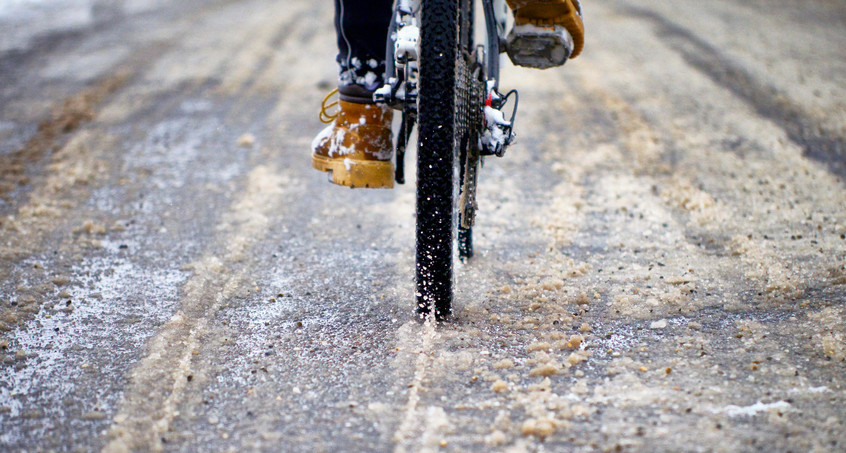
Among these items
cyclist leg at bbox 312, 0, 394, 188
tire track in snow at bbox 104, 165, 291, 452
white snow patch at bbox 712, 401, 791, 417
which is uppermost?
cyclist leg at bbox 312, 0, 394, 188

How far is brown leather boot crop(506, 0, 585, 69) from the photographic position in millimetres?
1949

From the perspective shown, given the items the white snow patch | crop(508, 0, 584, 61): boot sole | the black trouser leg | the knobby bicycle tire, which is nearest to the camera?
the white snow patch

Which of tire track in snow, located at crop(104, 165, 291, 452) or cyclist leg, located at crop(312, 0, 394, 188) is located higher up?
cyclist leg, located at crop(312, 0, 394, 188)

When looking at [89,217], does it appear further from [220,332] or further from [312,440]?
[312,440]

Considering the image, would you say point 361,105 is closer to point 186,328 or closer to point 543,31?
point 543,31

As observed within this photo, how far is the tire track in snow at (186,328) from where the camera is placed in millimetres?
1564

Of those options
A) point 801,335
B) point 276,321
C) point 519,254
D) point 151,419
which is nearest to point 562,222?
point 519,254

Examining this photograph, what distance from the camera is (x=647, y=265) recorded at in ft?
A: 7.82

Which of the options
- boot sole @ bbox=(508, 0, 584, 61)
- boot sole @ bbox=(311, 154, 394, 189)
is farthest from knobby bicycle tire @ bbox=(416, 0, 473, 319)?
boot sole @ bbox=(311, 154, 394, 189)

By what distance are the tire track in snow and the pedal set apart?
51.2 inches

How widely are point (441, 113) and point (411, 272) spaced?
33.5 inches

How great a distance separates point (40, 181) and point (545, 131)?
289 cm

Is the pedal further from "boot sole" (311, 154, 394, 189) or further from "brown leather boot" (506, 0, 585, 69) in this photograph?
"boot sole" (311, 154, 394, 189)

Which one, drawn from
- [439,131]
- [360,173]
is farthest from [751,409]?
[360,173]
